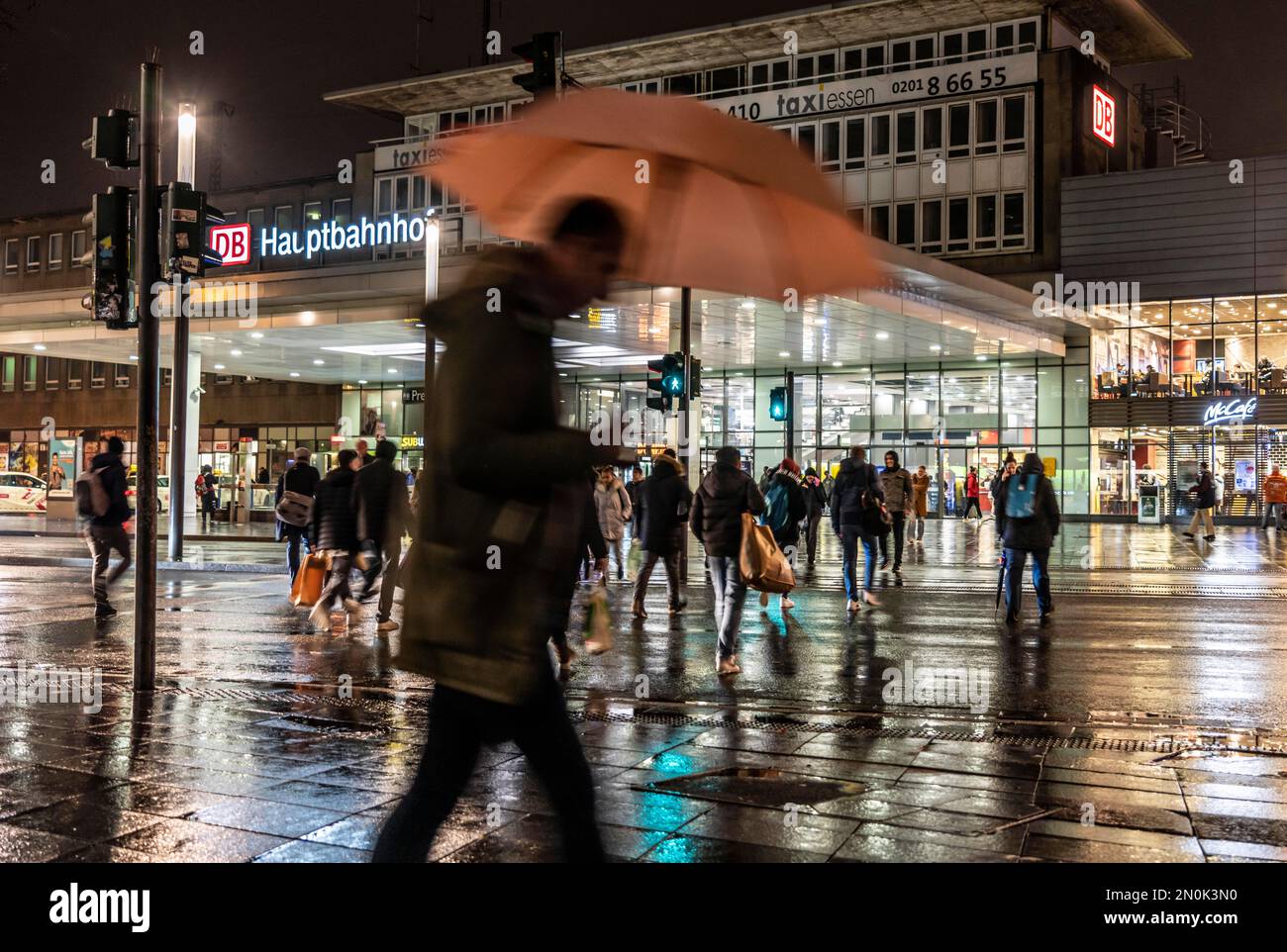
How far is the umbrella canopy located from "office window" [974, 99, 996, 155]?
137ft

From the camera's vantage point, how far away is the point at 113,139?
820 centimetres

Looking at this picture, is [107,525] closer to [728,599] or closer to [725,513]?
[725,513]

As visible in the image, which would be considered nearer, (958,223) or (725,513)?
(725,513)

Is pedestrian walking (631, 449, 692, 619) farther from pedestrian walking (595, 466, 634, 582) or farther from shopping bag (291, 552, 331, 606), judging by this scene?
pedestrian walking (595, 466, 634, 582)

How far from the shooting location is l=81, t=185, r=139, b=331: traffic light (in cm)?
814

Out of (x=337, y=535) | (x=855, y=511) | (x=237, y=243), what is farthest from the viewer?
(x=237, y=243)

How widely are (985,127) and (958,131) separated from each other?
0.92 metres

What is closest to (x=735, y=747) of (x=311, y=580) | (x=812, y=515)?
(x=311, y=580)

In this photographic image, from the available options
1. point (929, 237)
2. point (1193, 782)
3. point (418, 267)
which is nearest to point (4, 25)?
point (1193, 782)

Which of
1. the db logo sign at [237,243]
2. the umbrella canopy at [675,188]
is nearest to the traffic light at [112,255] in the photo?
the umbrella canopy at [675,188]

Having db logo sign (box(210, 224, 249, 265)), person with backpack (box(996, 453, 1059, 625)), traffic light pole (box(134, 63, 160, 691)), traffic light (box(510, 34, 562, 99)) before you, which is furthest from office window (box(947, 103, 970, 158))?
traffic light pole (box(134, 63, 160, 691))

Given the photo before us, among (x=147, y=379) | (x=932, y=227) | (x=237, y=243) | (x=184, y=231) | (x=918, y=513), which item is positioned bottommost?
(x=918, y=513)

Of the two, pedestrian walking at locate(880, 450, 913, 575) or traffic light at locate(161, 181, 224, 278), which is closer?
traffic light at locate(161, 181, 224, 278)

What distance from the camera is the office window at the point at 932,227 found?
142 feet
